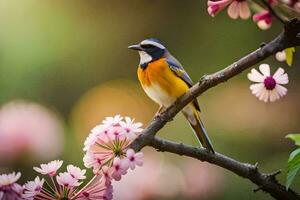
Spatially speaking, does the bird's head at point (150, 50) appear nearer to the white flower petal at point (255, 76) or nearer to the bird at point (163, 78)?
the bird at point (163, 78)

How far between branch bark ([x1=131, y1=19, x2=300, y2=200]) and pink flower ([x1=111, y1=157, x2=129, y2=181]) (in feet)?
0.13

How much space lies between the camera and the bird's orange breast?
1.29m

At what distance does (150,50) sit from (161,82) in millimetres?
65

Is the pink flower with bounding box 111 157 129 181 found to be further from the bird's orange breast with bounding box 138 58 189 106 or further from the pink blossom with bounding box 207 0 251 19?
the bird's orange breast with bounding box 138 58 189 106

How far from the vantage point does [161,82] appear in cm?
135

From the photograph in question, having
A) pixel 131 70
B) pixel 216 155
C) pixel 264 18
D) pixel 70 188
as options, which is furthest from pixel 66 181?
pixel 131 70

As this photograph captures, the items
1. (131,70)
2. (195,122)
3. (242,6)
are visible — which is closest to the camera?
(242,6)

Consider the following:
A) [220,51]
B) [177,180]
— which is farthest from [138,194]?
[220,51]

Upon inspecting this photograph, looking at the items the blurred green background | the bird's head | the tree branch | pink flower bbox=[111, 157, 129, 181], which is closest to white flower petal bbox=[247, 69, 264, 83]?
the tree branch

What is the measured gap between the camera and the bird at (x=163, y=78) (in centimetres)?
129

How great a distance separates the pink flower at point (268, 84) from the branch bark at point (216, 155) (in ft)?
0.19

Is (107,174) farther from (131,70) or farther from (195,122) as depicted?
(131,70)

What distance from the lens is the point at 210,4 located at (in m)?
0.88

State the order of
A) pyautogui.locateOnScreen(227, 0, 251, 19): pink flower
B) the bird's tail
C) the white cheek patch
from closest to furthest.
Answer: pyautogui.locateOnScreen(227, 0, 251, 19): pink flower, the bird's tail, the white cheek patch
